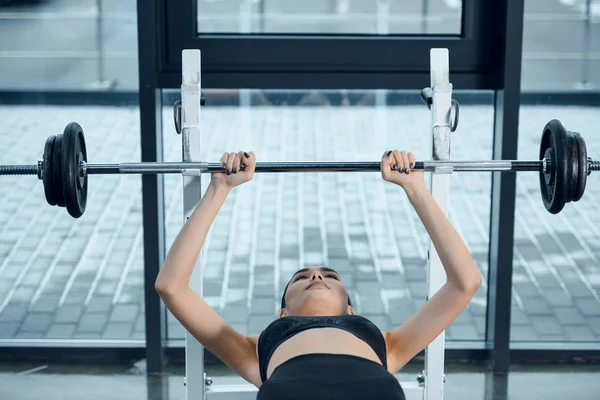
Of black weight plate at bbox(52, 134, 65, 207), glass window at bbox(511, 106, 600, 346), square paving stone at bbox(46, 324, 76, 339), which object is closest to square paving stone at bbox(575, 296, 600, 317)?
glass window at bbox(511, 106, 600, 346)

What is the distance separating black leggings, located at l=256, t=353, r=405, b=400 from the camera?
1724mm

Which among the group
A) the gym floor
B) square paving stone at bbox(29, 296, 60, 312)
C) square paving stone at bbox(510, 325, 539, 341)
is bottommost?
the gym floor

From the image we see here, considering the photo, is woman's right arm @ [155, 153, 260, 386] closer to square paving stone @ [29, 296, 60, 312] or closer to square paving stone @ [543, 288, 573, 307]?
square paving stone @ [29, 296, 60, 312]

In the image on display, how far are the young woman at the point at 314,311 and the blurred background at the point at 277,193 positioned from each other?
806 millimetres

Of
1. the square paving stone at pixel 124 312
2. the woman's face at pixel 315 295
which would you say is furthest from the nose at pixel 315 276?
the square paving stone at pixel 124 312

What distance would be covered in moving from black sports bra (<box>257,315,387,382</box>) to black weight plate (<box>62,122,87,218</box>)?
0.53 m

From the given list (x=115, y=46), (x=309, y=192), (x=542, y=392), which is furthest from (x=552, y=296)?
(x=115, y=46)

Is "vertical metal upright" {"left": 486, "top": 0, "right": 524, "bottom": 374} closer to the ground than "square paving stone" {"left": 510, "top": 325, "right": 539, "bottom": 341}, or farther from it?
farther from it

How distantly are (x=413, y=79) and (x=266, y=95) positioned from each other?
48 centimetres

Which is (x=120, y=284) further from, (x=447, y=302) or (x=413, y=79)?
(x=447, y=302)

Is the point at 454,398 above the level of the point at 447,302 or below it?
below

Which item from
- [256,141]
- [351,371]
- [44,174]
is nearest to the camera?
[351,371]

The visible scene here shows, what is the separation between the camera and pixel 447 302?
77.9 inches

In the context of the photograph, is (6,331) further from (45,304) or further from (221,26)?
(221,26)
